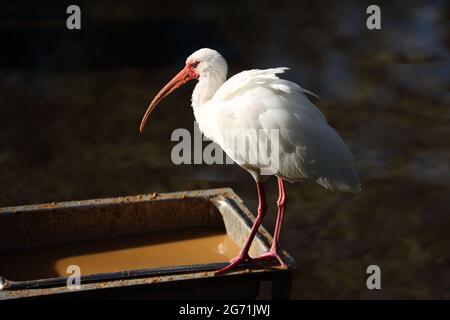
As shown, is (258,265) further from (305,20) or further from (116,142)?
(305,20)

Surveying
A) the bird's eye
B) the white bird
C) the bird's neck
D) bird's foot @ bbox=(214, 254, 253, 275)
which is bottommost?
bird's foot @ bbox=(214, 254, 253, 275)

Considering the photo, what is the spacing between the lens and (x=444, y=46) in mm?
8945

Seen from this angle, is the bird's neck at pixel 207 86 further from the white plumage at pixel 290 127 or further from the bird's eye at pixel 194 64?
the white plumage at pixel 290 127

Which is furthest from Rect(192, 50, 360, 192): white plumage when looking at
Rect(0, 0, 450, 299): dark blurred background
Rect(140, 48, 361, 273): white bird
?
Rect(0, 0, 450, 299): dark blurred background

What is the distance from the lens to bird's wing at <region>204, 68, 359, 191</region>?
3.51m

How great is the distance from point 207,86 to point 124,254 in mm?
980

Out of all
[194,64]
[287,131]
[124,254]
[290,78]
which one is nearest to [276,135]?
[287,131]

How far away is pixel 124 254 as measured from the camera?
4008 mm

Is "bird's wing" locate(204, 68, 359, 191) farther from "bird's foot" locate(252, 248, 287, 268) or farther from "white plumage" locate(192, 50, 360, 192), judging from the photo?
"bird's foot" locate(252, 248, 287, 268)

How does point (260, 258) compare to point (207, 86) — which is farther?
point (207, 86)

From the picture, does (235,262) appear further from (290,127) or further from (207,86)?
(207,86)

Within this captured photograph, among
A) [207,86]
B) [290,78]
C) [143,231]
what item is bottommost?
[143,231]

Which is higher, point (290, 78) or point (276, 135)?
point (290, 78)

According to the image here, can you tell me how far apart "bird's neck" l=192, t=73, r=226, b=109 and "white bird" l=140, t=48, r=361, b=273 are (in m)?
0.15
